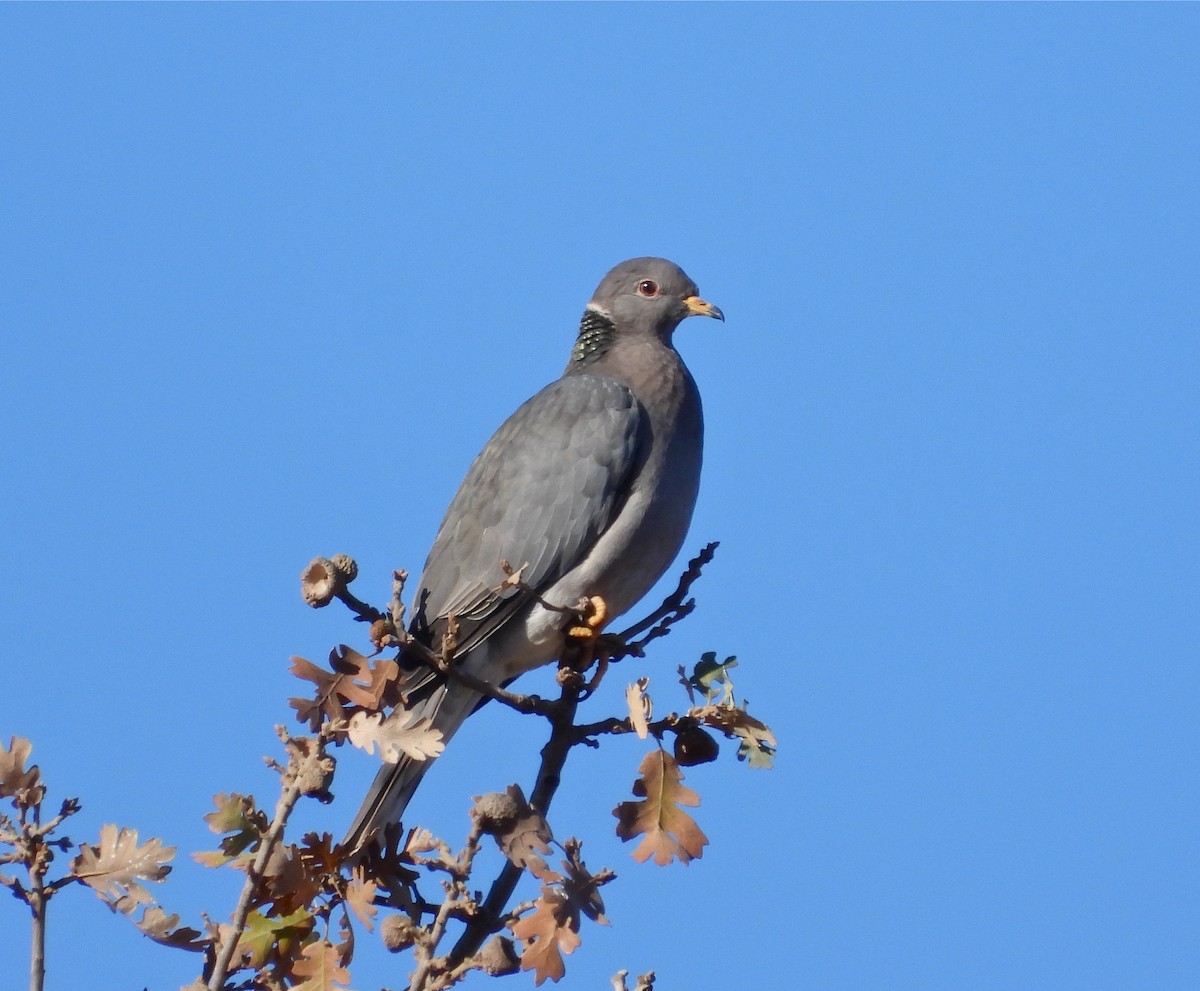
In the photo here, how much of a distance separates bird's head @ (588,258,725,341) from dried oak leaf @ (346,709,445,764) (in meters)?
3.56

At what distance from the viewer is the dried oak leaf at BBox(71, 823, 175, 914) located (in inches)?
115

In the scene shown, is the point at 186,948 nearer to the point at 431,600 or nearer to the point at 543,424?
the point at 431,600

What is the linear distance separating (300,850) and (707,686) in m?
1.06

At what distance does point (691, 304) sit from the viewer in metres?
6.48

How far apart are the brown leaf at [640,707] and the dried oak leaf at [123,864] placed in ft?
3.46

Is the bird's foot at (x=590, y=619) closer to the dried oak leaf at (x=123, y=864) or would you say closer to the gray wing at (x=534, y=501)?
the gray wing at (x=534, y=501)

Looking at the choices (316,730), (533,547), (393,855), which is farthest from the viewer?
(533,547)

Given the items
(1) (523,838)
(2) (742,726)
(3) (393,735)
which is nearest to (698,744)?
(2) (742,726)

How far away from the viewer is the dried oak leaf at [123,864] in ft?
9.60

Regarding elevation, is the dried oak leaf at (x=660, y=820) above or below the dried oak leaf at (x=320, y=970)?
above

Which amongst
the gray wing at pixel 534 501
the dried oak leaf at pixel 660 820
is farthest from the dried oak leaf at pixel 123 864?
the gray wing at pixel 534 501

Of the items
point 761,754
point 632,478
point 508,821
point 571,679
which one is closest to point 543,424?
point 632,478

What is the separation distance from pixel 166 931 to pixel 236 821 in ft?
0.79

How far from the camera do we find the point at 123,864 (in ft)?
9.68
